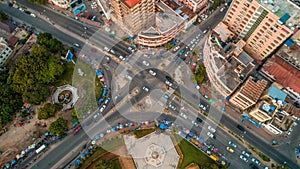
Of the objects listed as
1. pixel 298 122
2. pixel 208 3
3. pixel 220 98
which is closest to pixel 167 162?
pixel 220 98

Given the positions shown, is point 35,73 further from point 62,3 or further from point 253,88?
point 253,88

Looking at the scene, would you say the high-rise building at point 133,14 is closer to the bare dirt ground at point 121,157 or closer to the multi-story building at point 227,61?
the multi-story building at point 227,61

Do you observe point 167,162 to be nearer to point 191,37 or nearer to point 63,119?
point 63,119

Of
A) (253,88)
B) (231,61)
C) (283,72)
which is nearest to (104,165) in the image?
(253,88)

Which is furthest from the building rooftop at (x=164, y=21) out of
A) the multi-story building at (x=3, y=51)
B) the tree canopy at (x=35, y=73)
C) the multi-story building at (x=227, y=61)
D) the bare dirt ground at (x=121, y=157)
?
the multi-story building at (x=3, y=51)

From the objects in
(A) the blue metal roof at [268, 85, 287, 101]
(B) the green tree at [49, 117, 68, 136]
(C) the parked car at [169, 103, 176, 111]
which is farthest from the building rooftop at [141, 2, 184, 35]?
(B) the green tree at [49, 117, 68, 136]

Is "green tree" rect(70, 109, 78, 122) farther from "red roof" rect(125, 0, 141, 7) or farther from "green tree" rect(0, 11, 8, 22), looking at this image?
"green tree" rect(0, 11, 8, 22)

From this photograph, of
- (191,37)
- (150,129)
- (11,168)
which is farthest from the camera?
(191,37)

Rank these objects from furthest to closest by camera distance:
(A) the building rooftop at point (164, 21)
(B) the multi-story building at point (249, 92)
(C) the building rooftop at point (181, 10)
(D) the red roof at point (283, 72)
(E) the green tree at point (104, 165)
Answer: (C) the building rooftop at point (181, 10) → (A) the building rooftop at point (164, 21) → (D) the red roof at point (283, 72) → (B) the multi-story building at point (249, 92) → (E) the green tree at point (104, 165)
